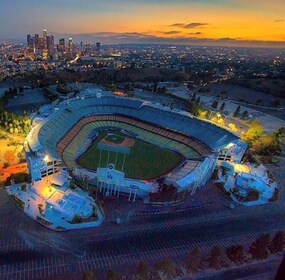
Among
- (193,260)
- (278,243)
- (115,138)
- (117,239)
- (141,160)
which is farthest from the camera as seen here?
(115,138)

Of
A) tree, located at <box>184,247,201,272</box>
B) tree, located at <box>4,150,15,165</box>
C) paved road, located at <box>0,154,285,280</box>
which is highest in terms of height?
tree, located at <box>184,247,201,272</box>

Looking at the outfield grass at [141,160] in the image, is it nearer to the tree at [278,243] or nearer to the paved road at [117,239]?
the paved road at [117,239]

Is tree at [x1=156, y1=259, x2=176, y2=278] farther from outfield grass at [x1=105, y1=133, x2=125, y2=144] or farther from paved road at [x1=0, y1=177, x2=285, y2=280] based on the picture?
outfield grass at [x1=105, y1=133, x2=125, y2=144]

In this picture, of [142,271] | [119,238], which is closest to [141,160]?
[119,238]

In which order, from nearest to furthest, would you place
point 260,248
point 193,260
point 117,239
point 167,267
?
point 167,267, point 193,260, point 260,248, point 117,239

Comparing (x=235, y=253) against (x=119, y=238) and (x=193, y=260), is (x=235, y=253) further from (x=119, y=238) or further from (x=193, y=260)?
(x=119, y=238)

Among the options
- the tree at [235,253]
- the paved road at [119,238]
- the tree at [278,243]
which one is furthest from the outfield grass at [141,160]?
the tree at [278,243]

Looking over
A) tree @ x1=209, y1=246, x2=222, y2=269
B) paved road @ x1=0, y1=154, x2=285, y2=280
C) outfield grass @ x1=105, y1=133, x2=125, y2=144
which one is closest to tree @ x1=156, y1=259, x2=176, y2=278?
paved road @ x1=0, y1=154, x2=285, y2=280
